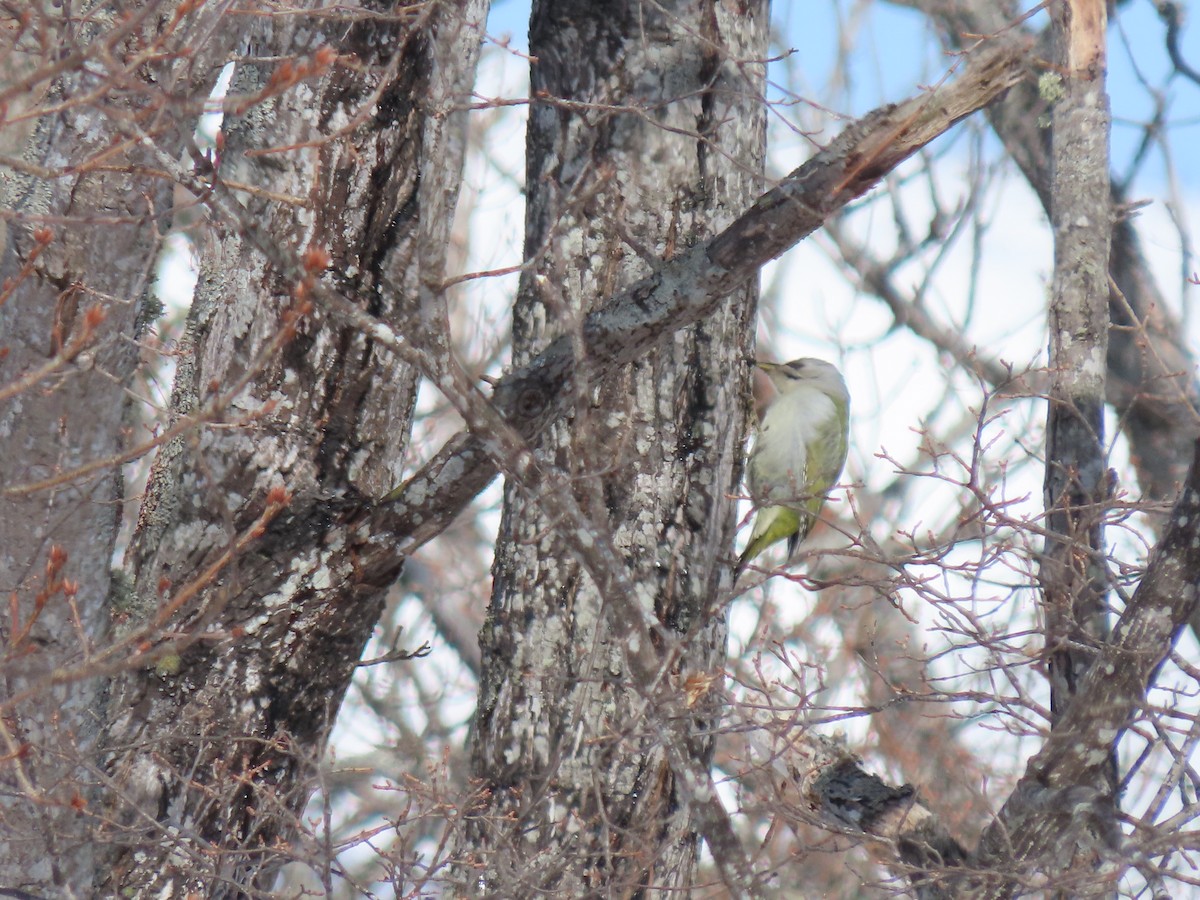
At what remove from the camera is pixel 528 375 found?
3203 mm

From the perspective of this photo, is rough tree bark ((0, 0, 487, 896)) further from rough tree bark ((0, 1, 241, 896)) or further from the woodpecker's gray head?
the woodpecker's gray head

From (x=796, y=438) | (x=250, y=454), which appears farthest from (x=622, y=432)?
(x=796, y=438)

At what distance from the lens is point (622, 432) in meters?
3.70

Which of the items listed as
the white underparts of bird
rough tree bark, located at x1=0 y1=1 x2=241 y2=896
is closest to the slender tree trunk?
rough tree bark, located at x1=0 y1=1 x2=241 y2=896

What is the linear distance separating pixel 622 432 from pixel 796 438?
1820mm

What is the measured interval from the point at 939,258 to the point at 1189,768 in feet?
26.2

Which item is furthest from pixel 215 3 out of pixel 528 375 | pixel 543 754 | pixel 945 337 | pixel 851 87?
pixel 851 87

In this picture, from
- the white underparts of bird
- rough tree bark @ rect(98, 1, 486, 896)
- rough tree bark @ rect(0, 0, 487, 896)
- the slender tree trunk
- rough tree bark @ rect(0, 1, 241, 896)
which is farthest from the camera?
the white underparts of bird

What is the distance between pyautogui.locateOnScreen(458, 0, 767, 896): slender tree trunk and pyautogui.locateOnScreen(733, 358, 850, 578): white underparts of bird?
4.57ft

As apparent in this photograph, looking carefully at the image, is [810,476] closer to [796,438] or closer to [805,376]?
[796,438]

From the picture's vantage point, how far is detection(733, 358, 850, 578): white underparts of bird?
5.29 meters

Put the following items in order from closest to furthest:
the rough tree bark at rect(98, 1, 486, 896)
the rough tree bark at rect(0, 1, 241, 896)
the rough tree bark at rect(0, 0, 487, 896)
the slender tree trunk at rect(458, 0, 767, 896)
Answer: the rough tree bark at rect(0, 1, 241, 896)
the rough tree bark at rect(0, 0, 487, 896)
the rough tree bark at rect(98, 1, 486, 896)
the slender tree trunk at rect(458, 0, 767, 896)

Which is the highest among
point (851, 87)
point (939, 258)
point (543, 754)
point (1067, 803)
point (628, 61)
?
point (851, 87)

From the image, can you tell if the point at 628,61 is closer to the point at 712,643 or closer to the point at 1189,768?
the point at 712,643
